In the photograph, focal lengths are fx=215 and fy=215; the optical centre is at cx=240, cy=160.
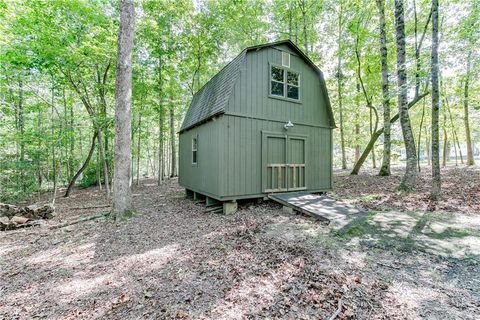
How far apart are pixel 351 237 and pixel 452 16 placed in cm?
1196

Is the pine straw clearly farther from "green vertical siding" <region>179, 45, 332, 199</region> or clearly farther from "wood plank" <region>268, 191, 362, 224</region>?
"green vertical siding" <region>179, 45, 332, 199</region>

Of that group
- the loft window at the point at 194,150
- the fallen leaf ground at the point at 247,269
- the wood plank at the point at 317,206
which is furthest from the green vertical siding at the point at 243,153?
the loft window at the point at 194,150

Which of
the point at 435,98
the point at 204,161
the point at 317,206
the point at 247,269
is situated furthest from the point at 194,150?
the point at 435,98

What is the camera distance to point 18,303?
2.83 metres

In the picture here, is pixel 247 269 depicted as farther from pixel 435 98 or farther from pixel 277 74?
pixel 435 98

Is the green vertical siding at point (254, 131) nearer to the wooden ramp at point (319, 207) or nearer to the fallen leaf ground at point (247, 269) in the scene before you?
the wooden ramp at point (319, 207)

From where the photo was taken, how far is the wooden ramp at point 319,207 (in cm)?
538

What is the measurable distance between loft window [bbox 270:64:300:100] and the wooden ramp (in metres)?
3.54

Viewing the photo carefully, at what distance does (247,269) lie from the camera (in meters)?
3.31

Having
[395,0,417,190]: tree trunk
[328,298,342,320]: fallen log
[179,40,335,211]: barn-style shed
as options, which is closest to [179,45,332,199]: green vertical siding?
[179,40,335,211]: barn-style shed

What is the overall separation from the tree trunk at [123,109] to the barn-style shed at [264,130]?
2.47 m

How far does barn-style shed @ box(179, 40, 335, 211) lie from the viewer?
21.9 ft

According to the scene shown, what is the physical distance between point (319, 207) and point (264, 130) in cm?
296

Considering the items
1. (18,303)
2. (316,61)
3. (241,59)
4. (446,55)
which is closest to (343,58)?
(316,61)
